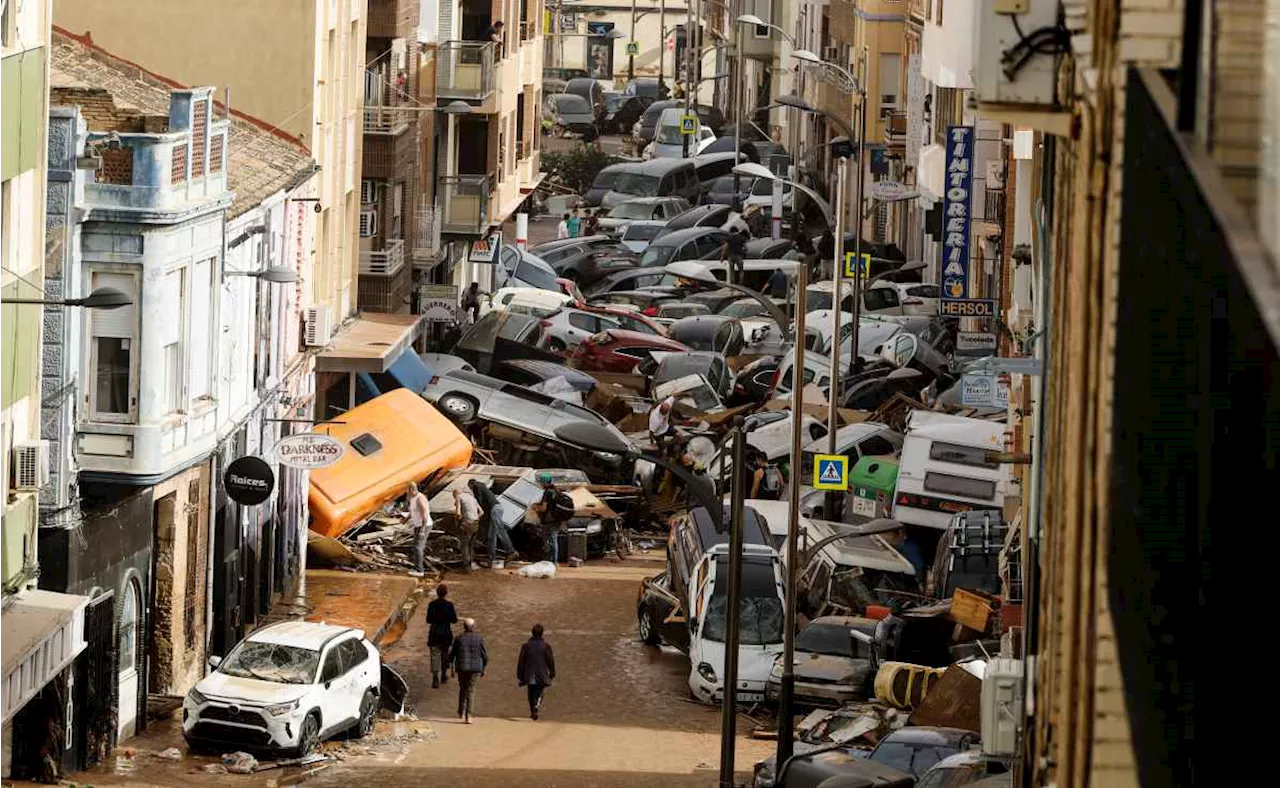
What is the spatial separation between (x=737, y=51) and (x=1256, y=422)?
101 m

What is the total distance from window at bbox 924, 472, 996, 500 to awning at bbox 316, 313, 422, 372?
8.53m

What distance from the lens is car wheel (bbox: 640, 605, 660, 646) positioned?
108 feet

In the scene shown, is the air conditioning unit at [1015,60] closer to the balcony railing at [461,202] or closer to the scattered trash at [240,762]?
the scattered trash at [240,762]

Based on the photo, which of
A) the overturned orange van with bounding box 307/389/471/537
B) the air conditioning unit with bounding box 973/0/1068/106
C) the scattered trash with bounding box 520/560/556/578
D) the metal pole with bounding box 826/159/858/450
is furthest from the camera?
the overturned orange van with bounding box 307/389/471/537

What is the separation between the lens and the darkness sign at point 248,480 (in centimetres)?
2914

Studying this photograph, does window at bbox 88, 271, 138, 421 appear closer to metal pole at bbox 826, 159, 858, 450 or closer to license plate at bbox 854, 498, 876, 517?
metal pole at bbox 826, 159, 858, 450

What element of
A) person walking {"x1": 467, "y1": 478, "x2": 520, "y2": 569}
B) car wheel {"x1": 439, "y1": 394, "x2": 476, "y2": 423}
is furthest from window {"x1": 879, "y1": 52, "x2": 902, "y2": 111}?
person walking {"x1": 467, "y1": 478, "x2": 520, "y2": 569}

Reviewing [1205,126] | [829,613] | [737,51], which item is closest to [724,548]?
[829,613]

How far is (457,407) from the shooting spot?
4469cm

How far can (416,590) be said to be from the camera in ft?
119

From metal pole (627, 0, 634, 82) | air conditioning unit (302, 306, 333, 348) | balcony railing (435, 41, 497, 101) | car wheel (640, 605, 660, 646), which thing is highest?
metal pole (627, 0, 634, 82)

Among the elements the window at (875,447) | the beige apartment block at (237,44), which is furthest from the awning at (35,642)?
the window at (875,447)

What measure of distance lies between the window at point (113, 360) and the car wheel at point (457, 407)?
59.4 ft

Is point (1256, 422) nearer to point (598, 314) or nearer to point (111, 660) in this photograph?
point (111, 660)
